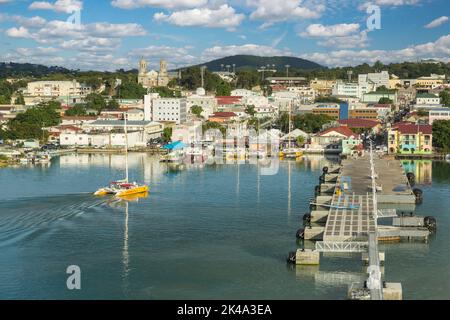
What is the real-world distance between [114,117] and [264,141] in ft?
14.1

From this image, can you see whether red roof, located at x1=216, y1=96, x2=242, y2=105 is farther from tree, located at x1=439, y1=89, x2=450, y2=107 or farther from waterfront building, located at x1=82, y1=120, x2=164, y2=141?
tree, located at x1=439, y1=89, x2=450, y2=107

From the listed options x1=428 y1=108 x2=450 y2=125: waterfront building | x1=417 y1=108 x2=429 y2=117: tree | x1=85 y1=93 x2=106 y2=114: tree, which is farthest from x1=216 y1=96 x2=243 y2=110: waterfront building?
x1=428 y1=108 x2=450 y2=125: waterfront building

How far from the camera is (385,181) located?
8078 millimetres

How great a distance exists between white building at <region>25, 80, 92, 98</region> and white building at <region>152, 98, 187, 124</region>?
5113 mm

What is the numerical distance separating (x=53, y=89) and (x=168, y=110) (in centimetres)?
574

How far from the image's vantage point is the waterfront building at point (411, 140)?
12.2 m

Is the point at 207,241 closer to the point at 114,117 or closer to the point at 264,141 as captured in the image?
the point at 264,141

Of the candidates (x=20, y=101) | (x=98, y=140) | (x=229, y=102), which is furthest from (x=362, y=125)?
(x=20, y=101)

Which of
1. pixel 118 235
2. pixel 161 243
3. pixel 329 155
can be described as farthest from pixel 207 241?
pixel 329 155

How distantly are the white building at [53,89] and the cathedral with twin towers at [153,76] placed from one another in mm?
2738

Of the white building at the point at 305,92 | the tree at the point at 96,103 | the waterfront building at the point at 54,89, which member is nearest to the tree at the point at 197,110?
the tree at the point at 96,103

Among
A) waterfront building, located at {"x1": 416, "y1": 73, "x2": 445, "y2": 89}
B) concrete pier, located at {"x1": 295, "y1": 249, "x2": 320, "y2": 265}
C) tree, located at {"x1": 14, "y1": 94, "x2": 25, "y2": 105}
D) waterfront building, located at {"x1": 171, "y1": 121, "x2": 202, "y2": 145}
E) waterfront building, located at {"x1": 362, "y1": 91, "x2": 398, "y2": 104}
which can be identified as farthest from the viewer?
waterfront building, located at {"x1": 416, "y1": 73, "x2": 445, "y2": 89}

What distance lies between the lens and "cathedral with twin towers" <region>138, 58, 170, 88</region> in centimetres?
2305

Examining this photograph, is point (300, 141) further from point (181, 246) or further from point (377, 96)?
point (181, 246)
